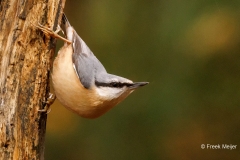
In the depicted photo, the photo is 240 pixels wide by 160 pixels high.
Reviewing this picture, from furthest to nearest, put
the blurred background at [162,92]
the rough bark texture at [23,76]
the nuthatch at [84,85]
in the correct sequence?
1. the blurred background at [162,92]
2. the nuthatch at [84,85]
3. the rough bark texture at [23,76]

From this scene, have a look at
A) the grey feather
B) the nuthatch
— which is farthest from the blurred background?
the nuthatch

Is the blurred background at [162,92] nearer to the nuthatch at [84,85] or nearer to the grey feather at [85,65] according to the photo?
the grey feather at [85,65]

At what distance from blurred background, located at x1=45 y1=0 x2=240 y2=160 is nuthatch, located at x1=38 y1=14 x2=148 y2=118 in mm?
1206

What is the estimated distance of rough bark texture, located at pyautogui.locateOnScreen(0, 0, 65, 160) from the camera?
6.30 ft

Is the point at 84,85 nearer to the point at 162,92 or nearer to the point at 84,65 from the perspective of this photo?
the point at 84,65

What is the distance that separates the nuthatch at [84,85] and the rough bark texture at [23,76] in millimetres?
163

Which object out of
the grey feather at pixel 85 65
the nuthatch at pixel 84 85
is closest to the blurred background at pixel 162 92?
the grey feather at pixel 85 65

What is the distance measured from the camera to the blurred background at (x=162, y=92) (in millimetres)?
3430

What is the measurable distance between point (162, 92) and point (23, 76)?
5.55 feet

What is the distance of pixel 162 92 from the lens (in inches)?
135

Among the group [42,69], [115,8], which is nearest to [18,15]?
[42,69]

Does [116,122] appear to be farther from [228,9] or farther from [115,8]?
[228,9]

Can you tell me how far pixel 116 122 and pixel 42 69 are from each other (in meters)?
1.54

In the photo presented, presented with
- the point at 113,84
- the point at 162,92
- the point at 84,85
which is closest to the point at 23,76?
the point at 84,85
